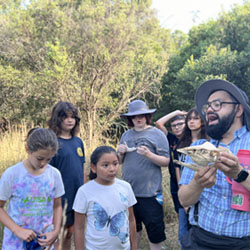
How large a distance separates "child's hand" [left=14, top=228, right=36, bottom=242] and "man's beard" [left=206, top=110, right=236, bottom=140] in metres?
1.58

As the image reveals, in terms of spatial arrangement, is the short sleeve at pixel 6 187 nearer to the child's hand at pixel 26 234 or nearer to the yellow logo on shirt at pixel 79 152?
the child's hand at pixel 26 234

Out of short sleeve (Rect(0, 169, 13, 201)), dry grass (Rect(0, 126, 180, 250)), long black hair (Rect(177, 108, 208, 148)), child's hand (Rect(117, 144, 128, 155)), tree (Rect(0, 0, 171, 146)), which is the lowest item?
dry grass (Rect(0, 126, 180, 250))

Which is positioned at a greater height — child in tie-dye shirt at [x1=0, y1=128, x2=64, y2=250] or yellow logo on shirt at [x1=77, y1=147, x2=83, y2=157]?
yellow logo on shirt at [x1=77, y1=147, x2=83, y2=157]

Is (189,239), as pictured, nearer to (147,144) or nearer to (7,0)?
(147,144)

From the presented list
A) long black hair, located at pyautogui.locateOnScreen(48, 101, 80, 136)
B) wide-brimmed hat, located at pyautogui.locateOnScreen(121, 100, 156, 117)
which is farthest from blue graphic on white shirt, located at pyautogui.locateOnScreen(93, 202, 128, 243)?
wide-brimmed hat, located at pyautogui.locateOnScreen(121, 100, 156, 117)

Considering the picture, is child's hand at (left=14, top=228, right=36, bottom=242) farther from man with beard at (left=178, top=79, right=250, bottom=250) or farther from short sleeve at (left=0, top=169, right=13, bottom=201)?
man with beard at (left=178, top=79, right=250, bottom=250)

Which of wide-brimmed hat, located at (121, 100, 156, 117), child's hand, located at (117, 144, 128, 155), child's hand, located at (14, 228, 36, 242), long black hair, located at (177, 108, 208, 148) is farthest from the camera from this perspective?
wide-brimmed hat, located at (121, 100, 156, 117)

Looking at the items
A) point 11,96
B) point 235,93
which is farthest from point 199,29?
point 235,93

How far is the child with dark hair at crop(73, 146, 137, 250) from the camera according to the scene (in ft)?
9.25

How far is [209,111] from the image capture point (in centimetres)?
239

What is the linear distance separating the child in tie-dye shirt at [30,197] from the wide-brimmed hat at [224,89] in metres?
1.29

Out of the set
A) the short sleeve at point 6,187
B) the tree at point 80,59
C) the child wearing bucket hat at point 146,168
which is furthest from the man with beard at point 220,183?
the tree at point 80,59

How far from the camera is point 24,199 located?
2.66m

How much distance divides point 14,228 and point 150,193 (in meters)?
1.92
